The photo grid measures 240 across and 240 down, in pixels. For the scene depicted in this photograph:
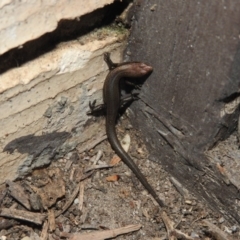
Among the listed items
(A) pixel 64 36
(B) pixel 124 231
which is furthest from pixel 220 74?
(B) pixel 124 231

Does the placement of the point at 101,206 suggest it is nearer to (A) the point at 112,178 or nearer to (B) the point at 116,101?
(A) the point at 112,178

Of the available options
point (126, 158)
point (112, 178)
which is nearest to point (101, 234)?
point (112, 178)

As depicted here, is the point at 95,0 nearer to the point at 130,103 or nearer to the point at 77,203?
the point at 130,103

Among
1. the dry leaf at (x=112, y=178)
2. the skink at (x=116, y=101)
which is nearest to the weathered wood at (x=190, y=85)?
the skink at (x=116, y=101)

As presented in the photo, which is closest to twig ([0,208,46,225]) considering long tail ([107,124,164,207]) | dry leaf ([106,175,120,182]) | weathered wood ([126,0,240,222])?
dry leaf ([106,175,120,182])

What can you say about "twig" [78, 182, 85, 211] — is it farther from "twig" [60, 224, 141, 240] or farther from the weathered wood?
the weathered wood

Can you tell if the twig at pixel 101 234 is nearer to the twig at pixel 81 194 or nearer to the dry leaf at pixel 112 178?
the twig at pixel 81 194

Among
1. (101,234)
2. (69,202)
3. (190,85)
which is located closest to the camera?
(190,85)
